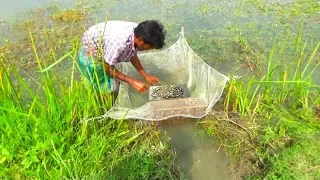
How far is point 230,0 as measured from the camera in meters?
5.62

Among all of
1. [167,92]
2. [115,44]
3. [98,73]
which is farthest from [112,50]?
[167,92]

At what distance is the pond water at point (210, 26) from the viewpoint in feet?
9.61

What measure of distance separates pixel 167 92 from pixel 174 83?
35cm

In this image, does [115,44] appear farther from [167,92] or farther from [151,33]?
[167,92]

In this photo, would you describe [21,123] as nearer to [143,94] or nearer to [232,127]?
[143,94]

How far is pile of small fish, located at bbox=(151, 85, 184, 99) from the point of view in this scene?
3.16 m

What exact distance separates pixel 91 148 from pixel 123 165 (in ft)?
0.90

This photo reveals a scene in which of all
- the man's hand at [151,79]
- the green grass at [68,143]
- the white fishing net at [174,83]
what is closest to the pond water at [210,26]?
the white fishing net at [174,83]

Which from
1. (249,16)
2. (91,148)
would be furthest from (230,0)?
(91,148)

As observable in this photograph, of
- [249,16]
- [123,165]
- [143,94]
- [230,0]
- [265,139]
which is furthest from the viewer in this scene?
[230,0]

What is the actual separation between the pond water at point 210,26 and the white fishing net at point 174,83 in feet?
0.75

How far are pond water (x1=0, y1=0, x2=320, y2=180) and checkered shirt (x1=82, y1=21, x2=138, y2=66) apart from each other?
776mm

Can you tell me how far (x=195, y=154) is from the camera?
2777 millimetres

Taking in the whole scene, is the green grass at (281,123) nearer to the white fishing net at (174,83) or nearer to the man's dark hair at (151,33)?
the white fishing net at (174,83)
